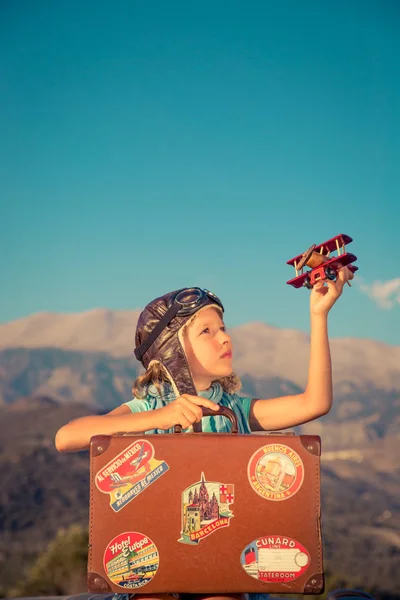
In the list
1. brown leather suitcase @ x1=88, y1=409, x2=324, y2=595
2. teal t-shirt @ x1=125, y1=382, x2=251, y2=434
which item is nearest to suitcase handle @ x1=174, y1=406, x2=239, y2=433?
brown leather suitcase @ x1=88, y1=409, x2=324, y2=595

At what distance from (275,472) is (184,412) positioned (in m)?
0.39

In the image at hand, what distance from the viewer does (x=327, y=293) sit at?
2354 millimetres

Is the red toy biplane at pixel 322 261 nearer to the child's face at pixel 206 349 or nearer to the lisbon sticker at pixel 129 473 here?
the child's face at pixel 206 349

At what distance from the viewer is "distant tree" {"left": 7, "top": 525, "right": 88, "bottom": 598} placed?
461 cm

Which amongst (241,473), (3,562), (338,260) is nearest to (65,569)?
(3,562)

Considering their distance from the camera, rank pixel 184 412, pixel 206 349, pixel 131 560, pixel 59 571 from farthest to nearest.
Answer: pixel 59 571, pixel 206 349, pixel 184 412, pixel 131 560

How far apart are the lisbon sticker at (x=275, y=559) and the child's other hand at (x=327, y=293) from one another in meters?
0.91

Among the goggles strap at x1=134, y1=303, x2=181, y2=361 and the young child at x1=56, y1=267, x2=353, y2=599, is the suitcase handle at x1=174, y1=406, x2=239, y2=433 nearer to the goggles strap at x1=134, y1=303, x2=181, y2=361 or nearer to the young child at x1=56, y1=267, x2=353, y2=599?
the young child at x1=56, y1=267, x2=353, y2=599

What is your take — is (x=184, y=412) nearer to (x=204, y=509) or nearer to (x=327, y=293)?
(x=204, y=509)

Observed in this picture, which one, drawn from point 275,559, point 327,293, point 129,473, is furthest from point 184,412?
point 327,293

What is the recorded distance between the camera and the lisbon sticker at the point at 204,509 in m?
1.87

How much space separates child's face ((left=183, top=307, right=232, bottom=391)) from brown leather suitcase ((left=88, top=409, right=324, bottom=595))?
0.62 m

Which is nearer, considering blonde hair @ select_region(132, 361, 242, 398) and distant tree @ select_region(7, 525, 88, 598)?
blonde hair @ select_region(132, 361, 242, 398)

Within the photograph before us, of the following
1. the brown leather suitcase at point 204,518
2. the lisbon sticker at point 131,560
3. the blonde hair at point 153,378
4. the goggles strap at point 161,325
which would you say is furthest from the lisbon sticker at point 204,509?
the goggles strap at point 161,325
